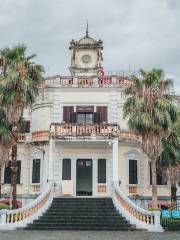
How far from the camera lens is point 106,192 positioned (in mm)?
27141

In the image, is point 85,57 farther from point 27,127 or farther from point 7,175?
point 7,175

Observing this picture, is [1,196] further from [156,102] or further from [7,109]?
[156,102]

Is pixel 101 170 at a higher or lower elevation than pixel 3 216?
higher

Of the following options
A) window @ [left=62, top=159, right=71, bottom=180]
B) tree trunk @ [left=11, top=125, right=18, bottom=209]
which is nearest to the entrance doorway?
window @ [left=62, top=159, right=71, bottom=180]

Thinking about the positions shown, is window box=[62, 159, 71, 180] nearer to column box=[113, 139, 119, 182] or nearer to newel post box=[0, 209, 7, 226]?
column box=[113, 139, 119, 182]

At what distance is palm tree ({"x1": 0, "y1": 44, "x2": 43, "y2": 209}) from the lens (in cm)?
2135

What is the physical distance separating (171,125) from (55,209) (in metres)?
8.45

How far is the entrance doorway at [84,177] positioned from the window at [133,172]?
3.01 m

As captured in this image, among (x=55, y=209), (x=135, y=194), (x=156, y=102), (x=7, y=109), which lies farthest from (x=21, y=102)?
(x=135, y=194)

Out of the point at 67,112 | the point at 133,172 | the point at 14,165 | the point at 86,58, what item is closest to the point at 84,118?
the point at 67,112

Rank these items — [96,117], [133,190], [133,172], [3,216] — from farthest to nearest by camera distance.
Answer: [133,172]
[96,117]
[133,190]
[3,216]

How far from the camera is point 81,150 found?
2783 cm

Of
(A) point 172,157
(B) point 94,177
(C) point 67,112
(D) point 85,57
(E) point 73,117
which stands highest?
(D) point 85,57

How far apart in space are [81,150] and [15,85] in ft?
27.5
